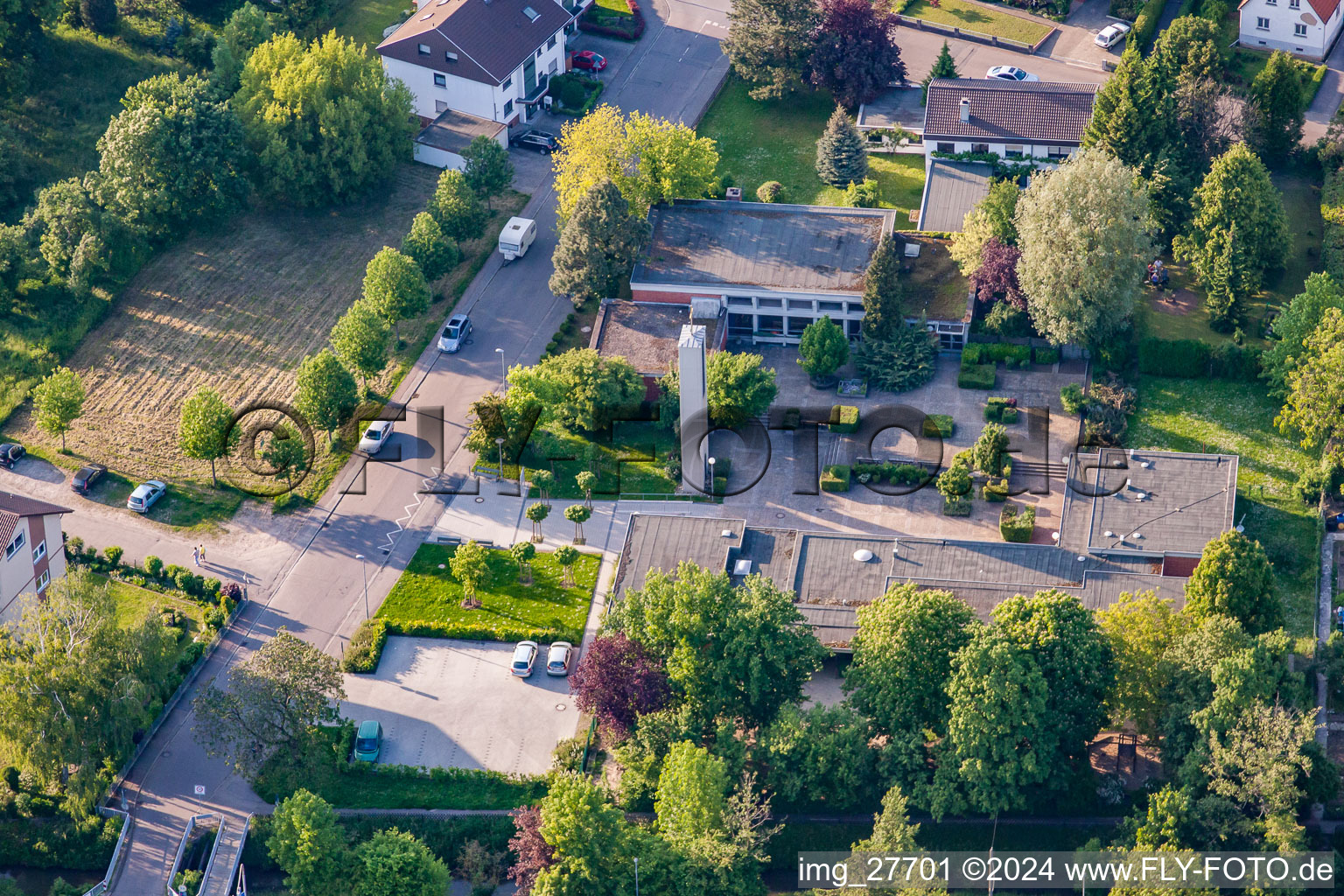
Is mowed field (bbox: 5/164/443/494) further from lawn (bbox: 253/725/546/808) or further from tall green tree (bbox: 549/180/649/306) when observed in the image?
lawn (bbox: 253/725/546/808)

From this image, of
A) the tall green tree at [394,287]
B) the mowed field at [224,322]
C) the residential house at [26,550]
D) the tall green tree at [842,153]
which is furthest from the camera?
the tall green tree at [842,153]

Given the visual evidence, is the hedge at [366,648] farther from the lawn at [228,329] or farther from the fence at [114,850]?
the fence at [114,850]

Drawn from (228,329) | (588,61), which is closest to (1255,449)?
(588,61)

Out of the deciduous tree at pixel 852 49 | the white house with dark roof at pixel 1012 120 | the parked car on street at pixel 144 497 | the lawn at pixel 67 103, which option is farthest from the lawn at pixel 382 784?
the deciduous tree at pixel 852 49

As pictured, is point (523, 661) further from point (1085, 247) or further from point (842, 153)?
point (842, 153)

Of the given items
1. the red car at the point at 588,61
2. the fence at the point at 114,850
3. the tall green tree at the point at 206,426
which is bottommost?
the fence at the point at 114,850

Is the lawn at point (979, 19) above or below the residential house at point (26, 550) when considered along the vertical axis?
above
